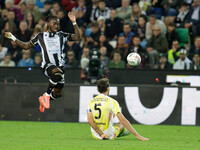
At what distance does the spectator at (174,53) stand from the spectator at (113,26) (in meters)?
2.40

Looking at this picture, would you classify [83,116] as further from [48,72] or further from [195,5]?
[195,5]

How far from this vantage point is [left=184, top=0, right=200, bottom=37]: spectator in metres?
17.3

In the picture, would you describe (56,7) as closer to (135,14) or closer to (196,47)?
(135,14)

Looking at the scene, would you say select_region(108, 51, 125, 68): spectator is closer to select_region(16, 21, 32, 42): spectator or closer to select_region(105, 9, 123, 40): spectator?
select_region(105, 9, 123, 40): spectator

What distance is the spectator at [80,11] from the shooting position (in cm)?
1883

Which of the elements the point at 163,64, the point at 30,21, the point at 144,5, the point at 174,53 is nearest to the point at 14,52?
the point at 30,21

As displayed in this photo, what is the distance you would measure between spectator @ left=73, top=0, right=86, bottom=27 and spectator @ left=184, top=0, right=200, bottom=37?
3773 mm

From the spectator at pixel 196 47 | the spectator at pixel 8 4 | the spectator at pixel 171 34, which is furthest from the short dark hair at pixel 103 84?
the spectator at pixel 8 4

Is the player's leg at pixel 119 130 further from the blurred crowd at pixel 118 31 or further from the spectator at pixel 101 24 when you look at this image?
the spectator at pixel 101 24

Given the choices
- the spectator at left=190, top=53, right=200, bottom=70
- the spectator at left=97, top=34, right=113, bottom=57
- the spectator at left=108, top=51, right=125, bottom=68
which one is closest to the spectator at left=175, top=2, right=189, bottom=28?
the spectator at left=190, top=53, right=200, bottom=70

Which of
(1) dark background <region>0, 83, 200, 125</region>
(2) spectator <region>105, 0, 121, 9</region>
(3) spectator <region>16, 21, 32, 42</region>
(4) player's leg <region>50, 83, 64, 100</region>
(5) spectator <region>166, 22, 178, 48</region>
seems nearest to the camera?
(4) player's leg <region>50, 83, 64, 100</region>

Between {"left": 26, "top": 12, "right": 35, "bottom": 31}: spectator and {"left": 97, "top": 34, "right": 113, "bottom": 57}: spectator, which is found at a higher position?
{"left": 26, "top": 12, "right": 35, "bottom": 31}: spectator

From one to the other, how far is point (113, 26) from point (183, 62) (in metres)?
3.32

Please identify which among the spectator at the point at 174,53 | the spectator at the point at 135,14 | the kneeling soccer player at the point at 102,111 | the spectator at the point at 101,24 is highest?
the spectator at the point at 135,14
